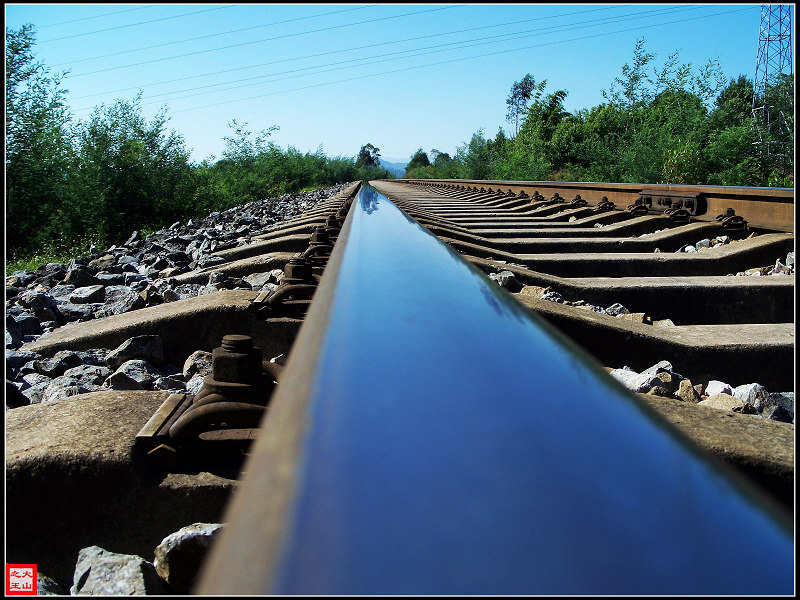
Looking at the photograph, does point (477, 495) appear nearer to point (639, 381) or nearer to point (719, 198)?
point (639, 381)

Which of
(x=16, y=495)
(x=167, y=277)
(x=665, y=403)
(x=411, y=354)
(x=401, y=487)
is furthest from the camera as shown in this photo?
(x=167, y=277)

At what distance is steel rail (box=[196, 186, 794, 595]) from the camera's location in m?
0.29

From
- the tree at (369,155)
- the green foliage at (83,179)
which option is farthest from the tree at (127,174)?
the tree at (369,155)

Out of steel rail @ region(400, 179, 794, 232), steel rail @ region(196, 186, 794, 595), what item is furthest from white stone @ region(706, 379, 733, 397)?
steel rail @ region(400, 179, 794, 232)

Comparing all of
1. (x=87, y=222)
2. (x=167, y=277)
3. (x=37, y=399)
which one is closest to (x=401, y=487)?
(x=37, y=399)

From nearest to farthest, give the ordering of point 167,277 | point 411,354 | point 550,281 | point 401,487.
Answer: point 401,487 → point 411,354 → point 550,281 → point 167,277

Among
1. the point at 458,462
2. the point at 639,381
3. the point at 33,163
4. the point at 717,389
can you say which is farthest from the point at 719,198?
the point at 33,163

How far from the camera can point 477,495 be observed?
341mm

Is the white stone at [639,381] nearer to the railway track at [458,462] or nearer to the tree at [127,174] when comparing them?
the railway track at [458,462]

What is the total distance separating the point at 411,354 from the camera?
1.92 feet

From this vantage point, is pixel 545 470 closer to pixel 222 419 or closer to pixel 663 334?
pixel 222 419

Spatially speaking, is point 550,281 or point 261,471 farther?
point 550,281

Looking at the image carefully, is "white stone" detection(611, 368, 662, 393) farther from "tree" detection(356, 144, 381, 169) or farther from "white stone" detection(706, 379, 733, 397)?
"tree" detection(356, 144, 381, 169)

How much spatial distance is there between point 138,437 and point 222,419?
138mm
